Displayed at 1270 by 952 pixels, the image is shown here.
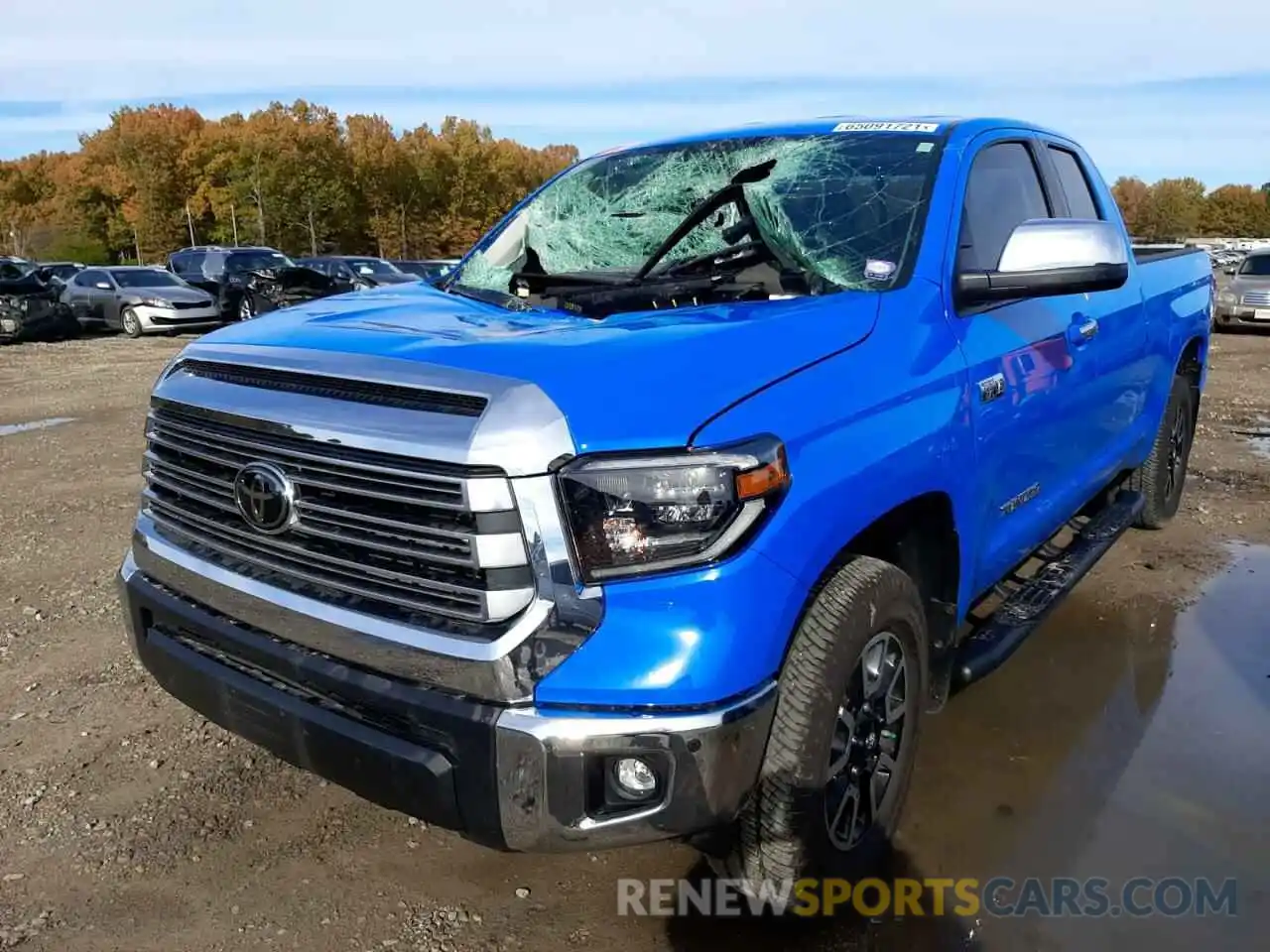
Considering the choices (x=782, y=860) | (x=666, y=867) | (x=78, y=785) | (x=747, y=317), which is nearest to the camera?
(x=782, y=860)

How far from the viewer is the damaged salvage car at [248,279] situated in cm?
2059

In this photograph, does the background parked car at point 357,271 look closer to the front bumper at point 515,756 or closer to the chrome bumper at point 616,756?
the front bumper at point 515,756

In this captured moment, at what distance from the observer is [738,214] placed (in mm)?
3430

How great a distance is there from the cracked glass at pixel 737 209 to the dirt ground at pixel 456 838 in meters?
1.70

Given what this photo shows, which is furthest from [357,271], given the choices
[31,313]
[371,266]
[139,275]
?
[31,313]

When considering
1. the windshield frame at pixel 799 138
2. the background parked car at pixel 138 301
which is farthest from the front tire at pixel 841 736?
the background parked car at pixel 138 301

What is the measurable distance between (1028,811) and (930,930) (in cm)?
69

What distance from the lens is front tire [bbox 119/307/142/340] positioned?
69.3 feet

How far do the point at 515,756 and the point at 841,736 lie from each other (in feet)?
2.89

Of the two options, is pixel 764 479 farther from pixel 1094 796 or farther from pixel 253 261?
pixel 253 261

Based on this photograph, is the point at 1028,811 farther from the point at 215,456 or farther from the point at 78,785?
the point at 78,785

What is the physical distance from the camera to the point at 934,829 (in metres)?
3.08

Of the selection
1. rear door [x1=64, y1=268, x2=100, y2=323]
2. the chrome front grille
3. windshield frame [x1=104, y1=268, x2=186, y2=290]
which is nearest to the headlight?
the chrome front grille

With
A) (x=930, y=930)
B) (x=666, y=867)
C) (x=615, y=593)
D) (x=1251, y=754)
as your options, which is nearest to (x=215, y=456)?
(x=615, y=593)
